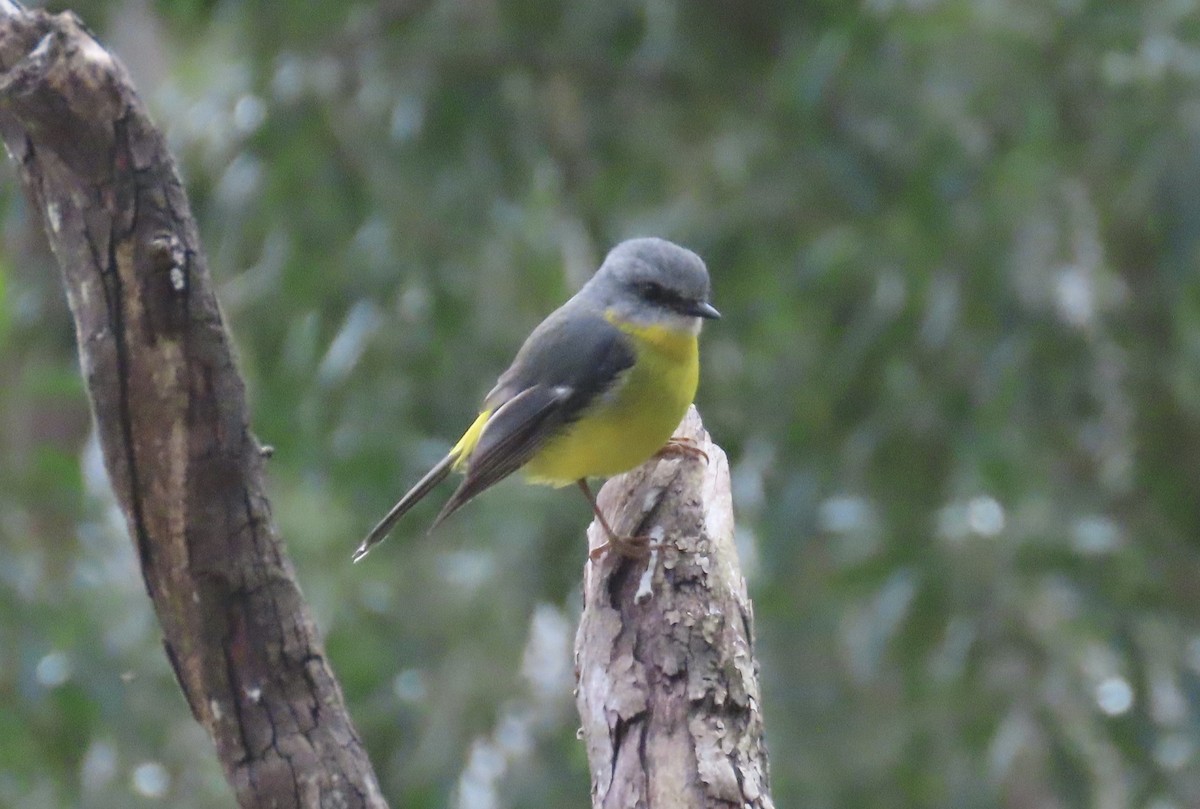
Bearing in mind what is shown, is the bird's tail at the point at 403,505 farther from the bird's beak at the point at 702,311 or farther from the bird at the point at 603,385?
the bird's beak at the point at 702,311

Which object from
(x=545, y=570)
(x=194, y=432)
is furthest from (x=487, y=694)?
(x=194, y=432)

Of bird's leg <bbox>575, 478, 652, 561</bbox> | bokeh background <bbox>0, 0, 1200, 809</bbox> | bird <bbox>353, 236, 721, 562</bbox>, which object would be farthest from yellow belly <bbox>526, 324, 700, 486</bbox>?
bokeh background <bbox>0, 0, 1200, 809</bbox>

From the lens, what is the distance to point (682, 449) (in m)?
4.16

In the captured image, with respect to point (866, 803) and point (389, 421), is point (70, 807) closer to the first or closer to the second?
point (389, 421)

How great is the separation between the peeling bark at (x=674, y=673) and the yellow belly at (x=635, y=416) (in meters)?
0.27

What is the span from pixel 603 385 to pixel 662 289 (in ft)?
1.15

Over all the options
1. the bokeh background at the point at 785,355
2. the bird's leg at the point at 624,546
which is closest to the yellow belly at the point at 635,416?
the bird's leg at the point at 624,546

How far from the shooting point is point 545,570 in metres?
5.75

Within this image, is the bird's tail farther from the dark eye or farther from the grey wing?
the dark eye

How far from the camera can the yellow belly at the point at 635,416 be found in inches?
160

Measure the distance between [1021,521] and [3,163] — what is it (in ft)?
13.2

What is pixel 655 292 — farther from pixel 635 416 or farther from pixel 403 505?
pixel 403 505

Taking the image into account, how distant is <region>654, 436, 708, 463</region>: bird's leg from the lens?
4125 millimetres

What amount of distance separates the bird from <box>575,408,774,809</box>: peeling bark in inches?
12.6
